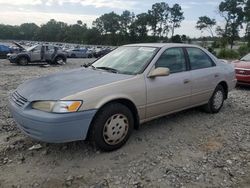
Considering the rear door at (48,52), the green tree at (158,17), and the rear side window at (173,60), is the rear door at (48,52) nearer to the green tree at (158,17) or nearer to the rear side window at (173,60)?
the rear side window at (173,60)

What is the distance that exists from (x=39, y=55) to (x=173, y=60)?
17140mm

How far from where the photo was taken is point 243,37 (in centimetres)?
6419

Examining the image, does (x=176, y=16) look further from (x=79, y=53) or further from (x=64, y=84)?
(x=64, y=84)

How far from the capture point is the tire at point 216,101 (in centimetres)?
639

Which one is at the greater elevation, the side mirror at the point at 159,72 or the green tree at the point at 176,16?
the green tree at the point at 176,16

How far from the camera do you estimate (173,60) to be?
5395mm

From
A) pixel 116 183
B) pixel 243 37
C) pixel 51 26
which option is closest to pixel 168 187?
pixel 116 183

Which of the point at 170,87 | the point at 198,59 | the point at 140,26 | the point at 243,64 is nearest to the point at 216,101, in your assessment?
the point at 198,59

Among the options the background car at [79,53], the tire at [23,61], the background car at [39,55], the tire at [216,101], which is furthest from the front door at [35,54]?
the background car at [79,53]

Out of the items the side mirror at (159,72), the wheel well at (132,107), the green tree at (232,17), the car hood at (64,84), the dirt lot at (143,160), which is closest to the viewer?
the dirt lot at (143,160)

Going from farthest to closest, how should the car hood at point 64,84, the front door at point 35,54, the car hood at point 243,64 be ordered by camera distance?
1. the front door at point 35,54
2. the car hood at point 243,64
3. the car hood at point 64,84

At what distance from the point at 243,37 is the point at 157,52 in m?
64.7

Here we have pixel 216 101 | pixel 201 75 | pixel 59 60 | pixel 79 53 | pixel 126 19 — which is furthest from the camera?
pixel 126 19

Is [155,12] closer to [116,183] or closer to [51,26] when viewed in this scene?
[51,26]
